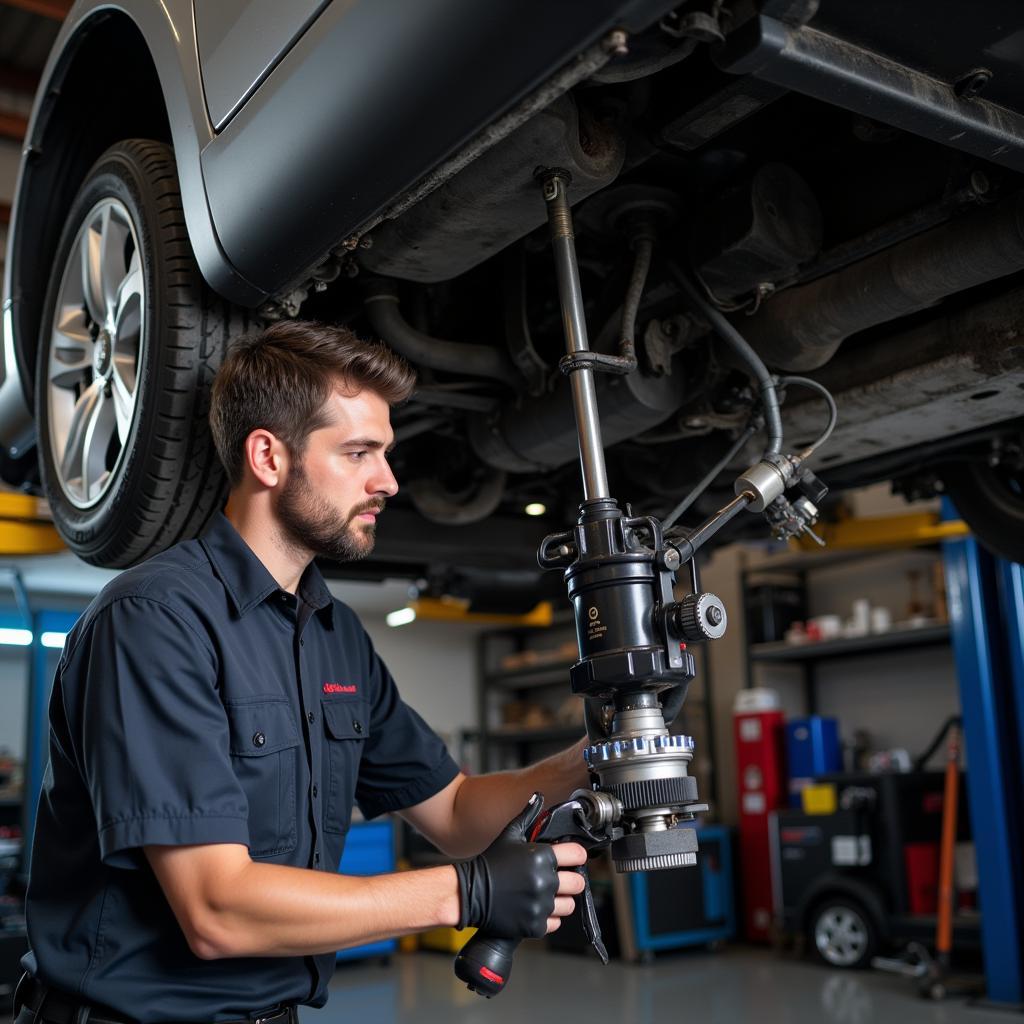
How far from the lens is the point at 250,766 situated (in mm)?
1355

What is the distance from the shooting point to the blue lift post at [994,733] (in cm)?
521

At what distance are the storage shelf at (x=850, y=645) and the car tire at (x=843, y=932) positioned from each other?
1.63 metres

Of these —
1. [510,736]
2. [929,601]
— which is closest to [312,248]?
[929,601]

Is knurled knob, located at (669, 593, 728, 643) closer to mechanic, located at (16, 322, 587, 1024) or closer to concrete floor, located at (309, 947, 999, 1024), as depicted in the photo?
mechanic, located at (16, 322, 587, 1024)

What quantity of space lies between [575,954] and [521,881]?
22.5 feet

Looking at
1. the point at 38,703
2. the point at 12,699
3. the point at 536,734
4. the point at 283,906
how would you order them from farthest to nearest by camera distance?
1. the point at 536,734
2. the point at 12,699
3. the point at 38,703
4. the point at 283,906

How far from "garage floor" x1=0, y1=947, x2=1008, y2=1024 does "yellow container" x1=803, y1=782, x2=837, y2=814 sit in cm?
91

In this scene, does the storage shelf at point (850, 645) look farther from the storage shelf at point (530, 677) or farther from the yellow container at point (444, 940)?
the yellow container at point (444, 940)

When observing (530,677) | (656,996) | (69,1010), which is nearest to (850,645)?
(656,996)

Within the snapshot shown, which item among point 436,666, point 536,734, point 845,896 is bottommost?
point 845,896

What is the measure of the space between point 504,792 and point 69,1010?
0.69 m

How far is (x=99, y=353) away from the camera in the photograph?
184cm

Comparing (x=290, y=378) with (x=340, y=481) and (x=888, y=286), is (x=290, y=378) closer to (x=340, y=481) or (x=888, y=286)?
(x=340, y=481)

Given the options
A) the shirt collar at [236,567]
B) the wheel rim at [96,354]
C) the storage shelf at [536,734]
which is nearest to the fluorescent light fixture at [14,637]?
the storage shelf at [536,734]
